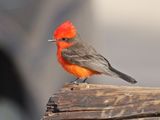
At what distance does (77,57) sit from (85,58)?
0.07 metres

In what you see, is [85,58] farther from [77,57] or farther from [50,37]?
[50,37]

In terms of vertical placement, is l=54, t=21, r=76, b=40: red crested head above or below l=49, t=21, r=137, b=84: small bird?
above

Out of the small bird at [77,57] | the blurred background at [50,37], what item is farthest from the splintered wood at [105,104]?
the blurred background at [50,37]

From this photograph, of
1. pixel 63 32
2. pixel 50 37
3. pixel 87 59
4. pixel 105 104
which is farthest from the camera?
pixel 50 37

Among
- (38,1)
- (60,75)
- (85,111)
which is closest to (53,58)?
(60,75)

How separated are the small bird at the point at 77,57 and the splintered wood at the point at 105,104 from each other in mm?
2003

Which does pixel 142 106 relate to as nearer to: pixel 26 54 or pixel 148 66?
pixel 26 54


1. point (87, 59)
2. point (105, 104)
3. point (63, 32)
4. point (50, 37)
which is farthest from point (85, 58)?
point (105, 104)

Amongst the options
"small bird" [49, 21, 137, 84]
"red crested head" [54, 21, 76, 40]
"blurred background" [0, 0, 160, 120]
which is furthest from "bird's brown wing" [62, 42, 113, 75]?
"blurred background" [0, 0, 160, 120]

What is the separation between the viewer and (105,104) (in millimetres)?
2420

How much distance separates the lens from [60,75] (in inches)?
253

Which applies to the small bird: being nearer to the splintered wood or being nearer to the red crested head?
the red crested head

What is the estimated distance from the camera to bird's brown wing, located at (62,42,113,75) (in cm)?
479

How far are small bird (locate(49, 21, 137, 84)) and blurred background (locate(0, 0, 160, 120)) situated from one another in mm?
942
